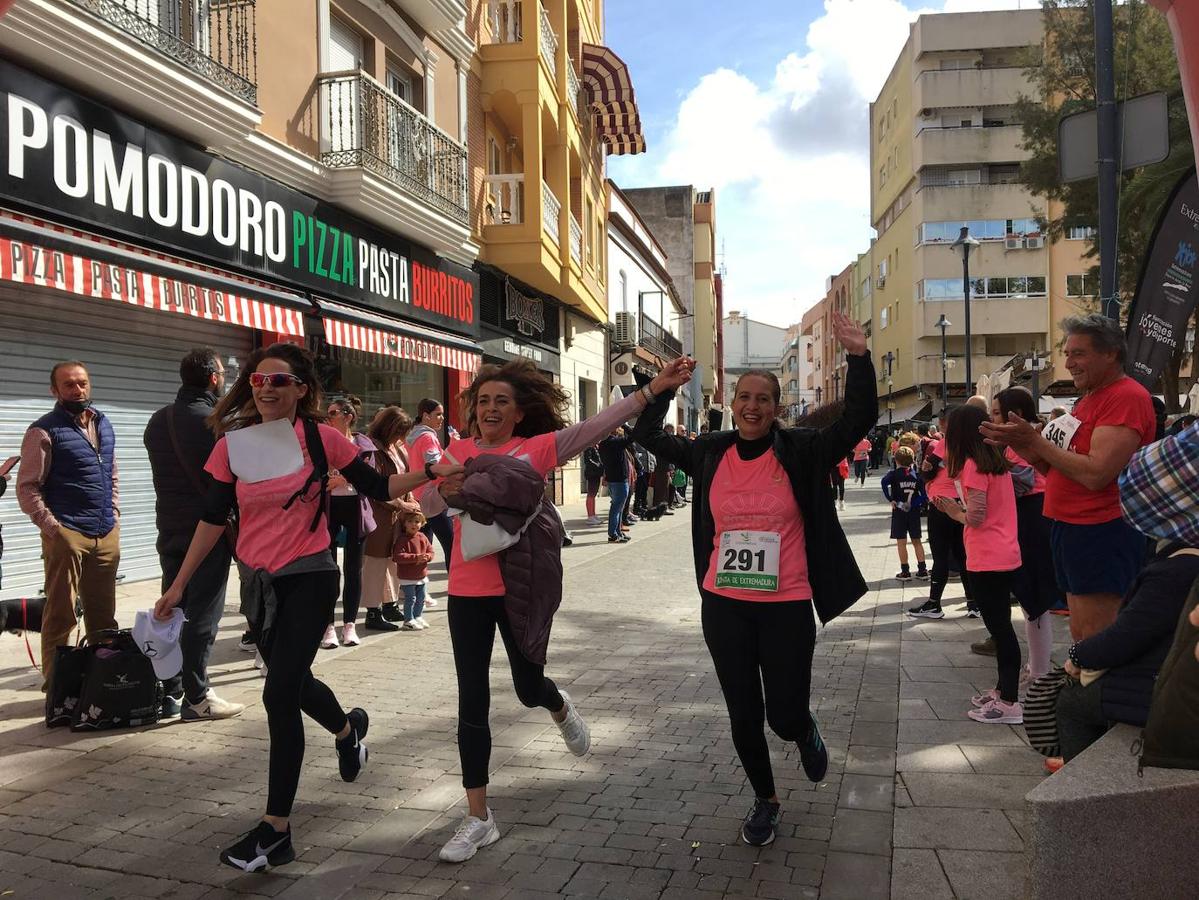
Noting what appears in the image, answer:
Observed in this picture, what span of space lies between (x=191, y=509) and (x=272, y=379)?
1.89 metres

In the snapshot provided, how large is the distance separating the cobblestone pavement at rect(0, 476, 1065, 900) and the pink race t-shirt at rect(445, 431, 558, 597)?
0.96 metres

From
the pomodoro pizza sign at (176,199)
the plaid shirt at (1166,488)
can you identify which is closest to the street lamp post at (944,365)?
the pomodoro pizza sign at (176,199)

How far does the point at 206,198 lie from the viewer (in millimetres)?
10195

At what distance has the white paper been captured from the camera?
3736 mm

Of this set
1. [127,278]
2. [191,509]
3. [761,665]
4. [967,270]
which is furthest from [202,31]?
[967,270]

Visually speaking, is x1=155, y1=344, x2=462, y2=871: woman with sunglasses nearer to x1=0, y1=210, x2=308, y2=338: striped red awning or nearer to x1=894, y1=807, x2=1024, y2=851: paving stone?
x1=894, y1=807, x2=1024, y2=851: paving stone

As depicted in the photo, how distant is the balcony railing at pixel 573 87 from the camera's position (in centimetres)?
2079

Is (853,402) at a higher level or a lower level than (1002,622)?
higher

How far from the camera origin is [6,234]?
758 centimetres

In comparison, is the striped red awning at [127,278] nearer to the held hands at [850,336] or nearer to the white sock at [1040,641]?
the held hands at [850,336]

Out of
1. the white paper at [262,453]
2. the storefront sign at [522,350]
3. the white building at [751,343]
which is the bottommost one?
the white paper at [262,453]

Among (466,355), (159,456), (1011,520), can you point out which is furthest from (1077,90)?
(159,456)

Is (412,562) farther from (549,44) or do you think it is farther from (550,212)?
(549,44)

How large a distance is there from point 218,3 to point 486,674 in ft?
31.6
